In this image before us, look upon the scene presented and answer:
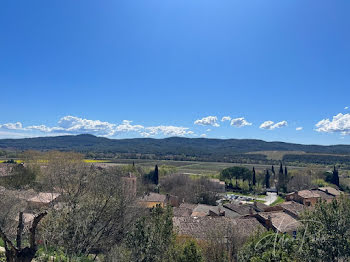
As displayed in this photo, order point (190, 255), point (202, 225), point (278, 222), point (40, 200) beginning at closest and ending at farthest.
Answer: point (190, 255) < point (40, 200) < point (202, 225) < point (278, 222)

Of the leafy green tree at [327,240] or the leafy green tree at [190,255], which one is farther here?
the leafy green tree at [327,240]

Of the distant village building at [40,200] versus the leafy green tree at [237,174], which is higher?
the distant village building at [40,200]

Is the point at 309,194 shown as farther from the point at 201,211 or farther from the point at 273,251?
the point at 273,251

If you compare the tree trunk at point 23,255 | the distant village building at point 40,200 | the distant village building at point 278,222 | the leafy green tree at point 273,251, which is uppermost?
the tree trunk at point 23,255

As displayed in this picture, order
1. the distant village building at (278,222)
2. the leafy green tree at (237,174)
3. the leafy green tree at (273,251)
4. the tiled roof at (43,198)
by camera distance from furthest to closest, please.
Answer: the leafy green tree at (237,174)
the distant village building at (278,222)
the tiled roof at (43,198)
the leafy green tree at (273,251)

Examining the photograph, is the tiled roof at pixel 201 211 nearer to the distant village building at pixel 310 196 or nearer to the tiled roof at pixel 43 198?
the tiled roof at pixel 43 198

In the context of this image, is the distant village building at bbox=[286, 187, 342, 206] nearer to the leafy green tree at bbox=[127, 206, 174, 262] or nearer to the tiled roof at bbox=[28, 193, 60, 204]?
the leafy green tree at bbox=[127, 206, 174, 262]

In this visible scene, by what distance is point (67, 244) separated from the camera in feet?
52.3

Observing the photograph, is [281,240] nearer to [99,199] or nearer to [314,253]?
[314,253]

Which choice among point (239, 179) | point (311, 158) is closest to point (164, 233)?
point (239, 179)

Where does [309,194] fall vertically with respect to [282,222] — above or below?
below

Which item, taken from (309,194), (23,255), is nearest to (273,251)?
(23,255)

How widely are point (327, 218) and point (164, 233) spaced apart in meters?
11.9

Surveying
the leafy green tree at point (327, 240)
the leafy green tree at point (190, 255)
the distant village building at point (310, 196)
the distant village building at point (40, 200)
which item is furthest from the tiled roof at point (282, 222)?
the distant village building at point (40, 200)
